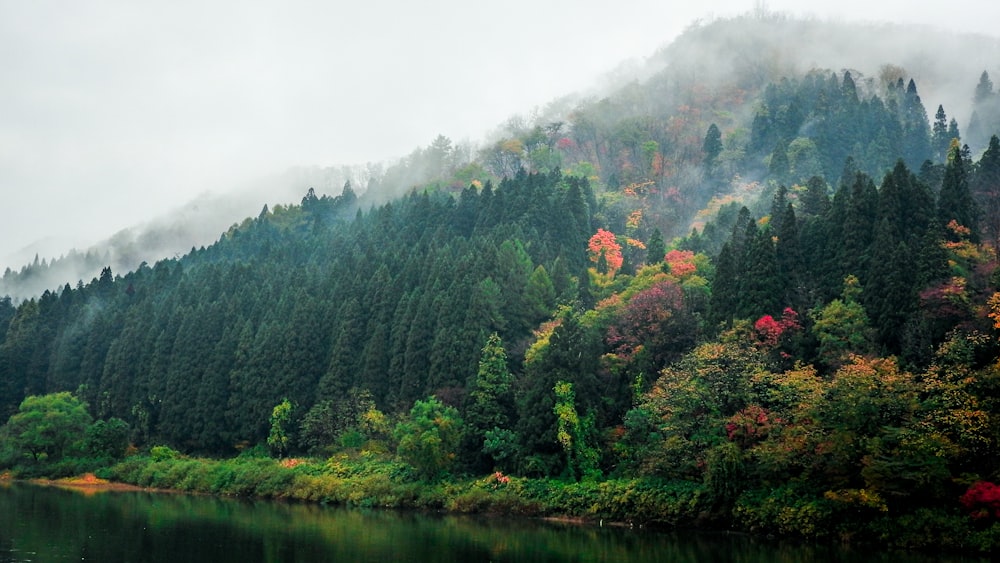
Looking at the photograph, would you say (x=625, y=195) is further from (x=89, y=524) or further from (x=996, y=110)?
(x=89, y=524)

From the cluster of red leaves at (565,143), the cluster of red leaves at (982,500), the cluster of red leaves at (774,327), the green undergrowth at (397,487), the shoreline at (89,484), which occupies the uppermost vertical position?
the cluster of red leaves at (565,143)

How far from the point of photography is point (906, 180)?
52.3m

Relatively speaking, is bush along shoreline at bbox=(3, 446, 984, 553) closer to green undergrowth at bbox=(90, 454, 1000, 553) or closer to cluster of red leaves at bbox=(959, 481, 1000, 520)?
green undergrowth at bbox=(90, 454, 1000, 553)

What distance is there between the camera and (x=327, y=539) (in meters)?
38.1

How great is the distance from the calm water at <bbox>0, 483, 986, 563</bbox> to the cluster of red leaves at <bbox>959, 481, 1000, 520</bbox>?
330cm

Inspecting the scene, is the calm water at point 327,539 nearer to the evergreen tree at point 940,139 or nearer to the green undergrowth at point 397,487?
the green undergrowth at point 397,487

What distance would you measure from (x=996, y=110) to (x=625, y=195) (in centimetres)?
4777

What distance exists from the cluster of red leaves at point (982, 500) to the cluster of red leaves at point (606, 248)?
5232cm

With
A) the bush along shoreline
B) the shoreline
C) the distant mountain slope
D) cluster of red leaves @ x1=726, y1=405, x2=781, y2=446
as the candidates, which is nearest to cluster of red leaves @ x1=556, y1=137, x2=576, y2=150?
the distant mountain slope

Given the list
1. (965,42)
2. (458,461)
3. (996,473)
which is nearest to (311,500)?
(458,461)

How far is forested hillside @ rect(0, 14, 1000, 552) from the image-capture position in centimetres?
4025

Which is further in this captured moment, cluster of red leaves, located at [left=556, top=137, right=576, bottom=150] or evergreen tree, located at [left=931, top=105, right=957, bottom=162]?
cluster of red leaves, located at [left=556, top=137, right=576, bottom=150]

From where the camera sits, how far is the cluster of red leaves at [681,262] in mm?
67938

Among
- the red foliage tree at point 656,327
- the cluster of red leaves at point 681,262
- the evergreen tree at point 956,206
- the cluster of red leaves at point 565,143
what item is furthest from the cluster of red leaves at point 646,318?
the cluster of red leaves at point 565,143
